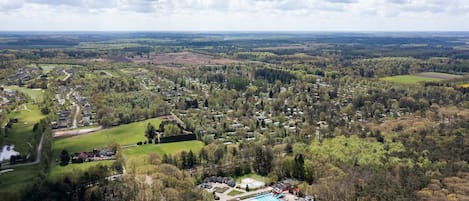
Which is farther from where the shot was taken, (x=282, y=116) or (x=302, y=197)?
(x=282, y=116)

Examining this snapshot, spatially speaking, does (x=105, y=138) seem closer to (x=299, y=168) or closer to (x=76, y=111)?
(x=76, y=111)

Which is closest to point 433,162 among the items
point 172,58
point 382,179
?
point 382,179

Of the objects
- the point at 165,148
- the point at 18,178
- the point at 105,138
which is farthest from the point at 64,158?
the point at 165,148

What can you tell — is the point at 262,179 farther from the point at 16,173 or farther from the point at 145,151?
the point at 16,173

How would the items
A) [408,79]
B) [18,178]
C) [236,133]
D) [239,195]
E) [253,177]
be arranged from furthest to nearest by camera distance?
[408,79], [236,133], [253,177], [18,178], [239,195]

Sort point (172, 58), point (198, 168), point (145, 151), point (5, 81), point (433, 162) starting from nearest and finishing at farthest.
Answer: point (433, 162) < point (198, 168) < point (145, 151) < point (5, 81) < point (172, 58)

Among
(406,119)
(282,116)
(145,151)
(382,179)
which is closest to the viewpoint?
(382,179)

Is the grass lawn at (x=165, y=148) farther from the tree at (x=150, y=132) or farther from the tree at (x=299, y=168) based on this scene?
the tree at (x=299, y=168)
